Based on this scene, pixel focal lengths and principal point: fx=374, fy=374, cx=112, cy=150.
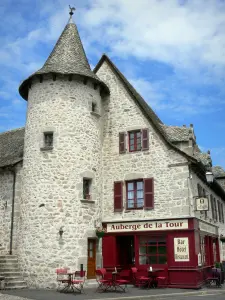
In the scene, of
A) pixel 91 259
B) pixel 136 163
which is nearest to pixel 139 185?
pixel 136 163

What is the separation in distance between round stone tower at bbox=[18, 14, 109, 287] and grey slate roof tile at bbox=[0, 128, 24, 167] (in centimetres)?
170

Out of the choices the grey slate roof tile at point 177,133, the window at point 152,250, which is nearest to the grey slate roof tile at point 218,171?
the grey slate roof tile at point 177,133

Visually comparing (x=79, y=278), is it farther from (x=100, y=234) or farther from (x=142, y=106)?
(x=142, y=106)

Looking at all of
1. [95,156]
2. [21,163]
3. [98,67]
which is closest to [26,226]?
[21,163]

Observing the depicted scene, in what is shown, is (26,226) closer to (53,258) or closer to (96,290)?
(53,258)

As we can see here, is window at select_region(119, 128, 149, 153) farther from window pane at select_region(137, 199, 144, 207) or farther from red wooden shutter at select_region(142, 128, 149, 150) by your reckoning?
window pane at select_region(137, 199, 144, 207)

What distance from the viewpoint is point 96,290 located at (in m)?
15.8

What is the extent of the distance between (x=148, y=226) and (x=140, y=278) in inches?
101

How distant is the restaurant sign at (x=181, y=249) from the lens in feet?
55.1

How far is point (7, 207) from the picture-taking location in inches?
755

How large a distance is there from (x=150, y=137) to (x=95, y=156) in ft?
9.74

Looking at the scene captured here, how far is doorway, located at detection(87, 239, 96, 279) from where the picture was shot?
1758 centimetres

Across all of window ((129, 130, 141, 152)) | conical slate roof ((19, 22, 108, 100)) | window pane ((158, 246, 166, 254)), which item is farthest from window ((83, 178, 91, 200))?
conical slate roof ((19, 22, 108, 100))

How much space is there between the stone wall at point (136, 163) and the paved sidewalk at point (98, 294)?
3.45 meters
